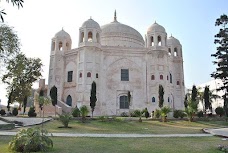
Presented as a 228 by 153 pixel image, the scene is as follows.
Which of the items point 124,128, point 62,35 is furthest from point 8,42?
point 62,35

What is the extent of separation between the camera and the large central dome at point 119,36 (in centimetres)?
4056

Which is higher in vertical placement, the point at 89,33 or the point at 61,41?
the point at 89,33

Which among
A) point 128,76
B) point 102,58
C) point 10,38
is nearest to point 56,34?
point 102,58

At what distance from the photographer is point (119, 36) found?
4091 centimetres

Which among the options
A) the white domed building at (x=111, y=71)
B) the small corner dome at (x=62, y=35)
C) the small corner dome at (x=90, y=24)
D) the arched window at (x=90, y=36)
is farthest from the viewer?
Answer: the small corner dome at (x=62, y=35)

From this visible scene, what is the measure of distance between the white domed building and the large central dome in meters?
0.17

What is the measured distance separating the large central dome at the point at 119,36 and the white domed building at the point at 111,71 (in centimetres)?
17

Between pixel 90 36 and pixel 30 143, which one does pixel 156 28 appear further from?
pixel 30 143

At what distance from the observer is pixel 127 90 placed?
3591 centimetres

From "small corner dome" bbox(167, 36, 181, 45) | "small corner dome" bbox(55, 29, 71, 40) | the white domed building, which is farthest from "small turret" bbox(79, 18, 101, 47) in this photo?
"small corner dome" bbox(167, 36, 181, 45)

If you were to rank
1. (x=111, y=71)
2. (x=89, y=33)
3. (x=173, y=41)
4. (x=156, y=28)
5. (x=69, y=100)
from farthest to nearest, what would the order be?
1. (x=173, y=41)
2. (x=156, y=28)
3. (x=89, y=33)
4. (x=69, y=100)
5. (x=111, y=71)

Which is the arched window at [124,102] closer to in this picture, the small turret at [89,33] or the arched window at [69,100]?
the arched window at [69,100]

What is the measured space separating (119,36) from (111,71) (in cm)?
730

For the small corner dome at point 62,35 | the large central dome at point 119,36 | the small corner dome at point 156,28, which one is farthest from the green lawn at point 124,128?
the small corner dome at point 62,35
